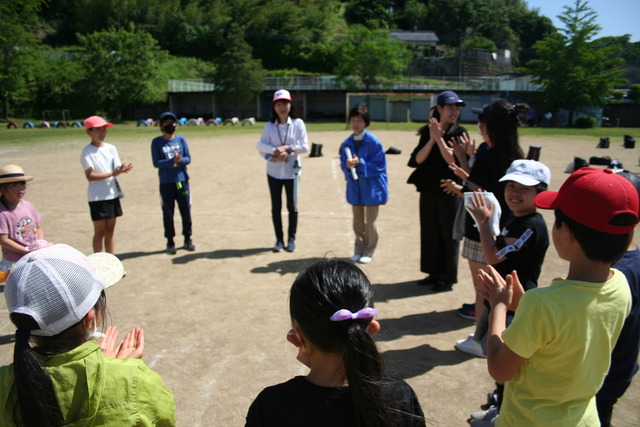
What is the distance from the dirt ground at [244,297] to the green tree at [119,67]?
134 ft

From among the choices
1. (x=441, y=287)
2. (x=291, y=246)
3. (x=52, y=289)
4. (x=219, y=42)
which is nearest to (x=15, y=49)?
(x=219, y=42)

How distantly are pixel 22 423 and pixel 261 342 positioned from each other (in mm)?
3031

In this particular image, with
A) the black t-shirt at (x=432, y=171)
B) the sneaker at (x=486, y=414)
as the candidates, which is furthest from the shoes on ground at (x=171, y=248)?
the sneaker at (x=486, y=414)

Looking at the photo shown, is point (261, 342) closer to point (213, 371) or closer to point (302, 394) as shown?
point (213, 371)

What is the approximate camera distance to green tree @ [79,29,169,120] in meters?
49.8

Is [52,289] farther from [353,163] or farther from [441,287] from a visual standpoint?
[353,163]

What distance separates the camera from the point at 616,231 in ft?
6.48

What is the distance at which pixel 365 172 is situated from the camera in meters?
6.88

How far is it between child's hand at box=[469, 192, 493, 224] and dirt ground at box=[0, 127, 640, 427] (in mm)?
1195

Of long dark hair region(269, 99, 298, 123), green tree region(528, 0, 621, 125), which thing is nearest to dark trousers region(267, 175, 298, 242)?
long dark hair region(269, 99, 298, 123)

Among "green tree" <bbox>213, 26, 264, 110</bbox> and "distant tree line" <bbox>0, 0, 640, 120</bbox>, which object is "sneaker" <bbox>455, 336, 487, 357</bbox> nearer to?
"distant tree line" <bbox>0, 0, 640, 120</bbox>

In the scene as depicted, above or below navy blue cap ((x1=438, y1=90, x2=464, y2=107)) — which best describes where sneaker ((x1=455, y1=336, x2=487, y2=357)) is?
below

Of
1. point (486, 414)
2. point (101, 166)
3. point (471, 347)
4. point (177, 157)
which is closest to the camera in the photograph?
point (486, 414)

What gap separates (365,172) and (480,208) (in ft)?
12.4
